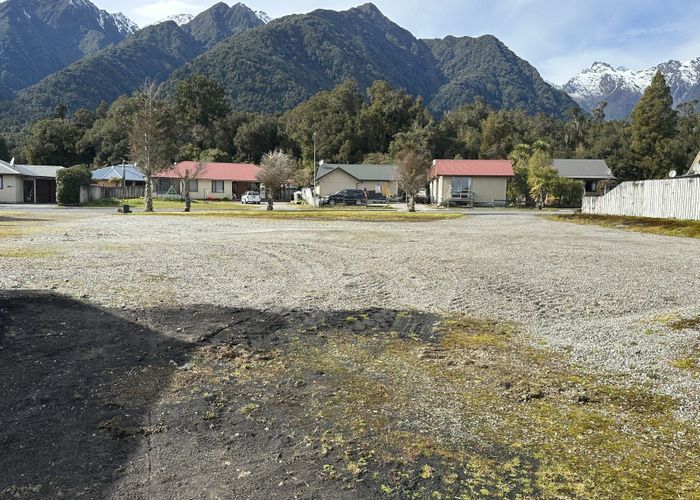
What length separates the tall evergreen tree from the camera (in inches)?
2544

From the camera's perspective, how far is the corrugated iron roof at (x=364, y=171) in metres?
65.5

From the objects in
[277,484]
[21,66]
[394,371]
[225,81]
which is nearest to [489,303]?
[394,371]

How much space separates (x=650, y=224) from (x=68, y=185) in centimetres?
4023

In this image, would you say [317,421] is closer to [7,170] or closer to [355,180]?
[7,170]

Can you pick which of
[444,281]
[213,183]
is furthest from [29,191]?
[444,281]

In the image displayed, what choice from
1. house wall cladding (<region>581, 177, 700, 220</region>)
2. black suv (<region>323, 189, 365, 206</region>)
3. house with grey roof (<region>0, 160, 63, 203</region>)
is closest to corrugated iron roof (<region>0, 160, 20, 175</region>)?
house with grey roof (<region>0, 160, 63, 203</region>)

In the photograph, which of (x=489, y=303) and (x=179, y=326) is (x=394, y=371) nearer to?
(x=179, y=326)

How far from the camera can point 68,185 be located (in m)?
43.7

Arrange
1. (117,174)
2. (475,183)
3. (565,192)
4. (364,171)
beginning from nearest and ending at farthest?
(565,192) < (475,183) < (117,174) < (364,171)

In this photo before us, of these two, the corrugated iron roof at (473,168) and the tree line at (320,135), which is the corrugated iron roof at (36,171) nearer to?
the tree line at (320,135)

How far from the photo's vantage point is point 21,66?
170 m

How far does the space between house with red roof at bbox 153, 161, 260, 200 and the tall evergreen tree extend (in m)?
45.8

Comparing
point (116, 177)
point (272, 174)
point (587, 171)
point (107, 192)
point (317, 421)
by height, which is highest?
point (587, 171)

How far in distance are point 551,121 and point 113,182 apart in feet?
254
